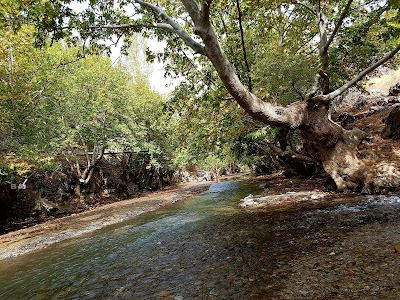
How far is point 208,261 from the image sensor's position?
5625mm

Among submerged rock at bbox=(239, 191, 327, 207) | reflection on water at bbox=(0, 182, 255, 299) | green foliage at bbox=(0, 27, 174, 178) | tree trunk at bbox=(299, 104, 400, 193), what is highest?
green foliage at bbox=(0, 27, 174, 178)

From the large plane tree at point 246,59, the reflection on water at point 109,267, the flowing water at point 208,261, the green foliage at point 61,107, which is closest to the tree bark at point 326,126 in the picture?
the large plane tree at point 246,59

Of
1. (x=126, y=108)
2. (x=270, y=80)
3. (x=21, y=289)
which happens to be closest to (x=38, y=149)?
(x=126, y=108)

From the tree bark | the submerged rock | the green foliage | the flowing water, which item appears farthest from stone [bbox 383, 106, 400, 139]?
the green foliage

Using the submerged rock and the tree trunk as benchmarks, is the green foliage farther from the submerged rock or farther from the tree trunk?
the tree trunk

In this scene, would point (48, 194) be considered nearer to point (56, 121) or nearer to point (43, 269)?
point (56, 121)

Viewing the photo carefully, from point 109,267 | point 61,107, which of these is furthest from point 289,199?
point 61,107

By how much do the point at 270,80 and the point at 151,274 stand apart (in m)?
12.2

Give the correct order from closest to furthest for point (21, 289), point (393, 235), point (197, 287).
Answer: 1. point (197, 287)
2. point (393, 235)
3. point (21, 289)

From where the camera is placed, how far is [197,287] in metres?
4.41

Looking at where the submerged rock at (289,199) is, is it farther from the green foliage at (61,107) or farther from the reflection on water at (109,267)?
the green foliage at (61,107)

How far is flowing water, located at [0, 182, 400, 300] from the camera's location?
4188 millimetres

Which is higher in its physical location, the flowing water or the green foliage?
the green foliage

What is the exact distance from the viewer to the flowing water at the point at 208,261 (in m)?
4.19
